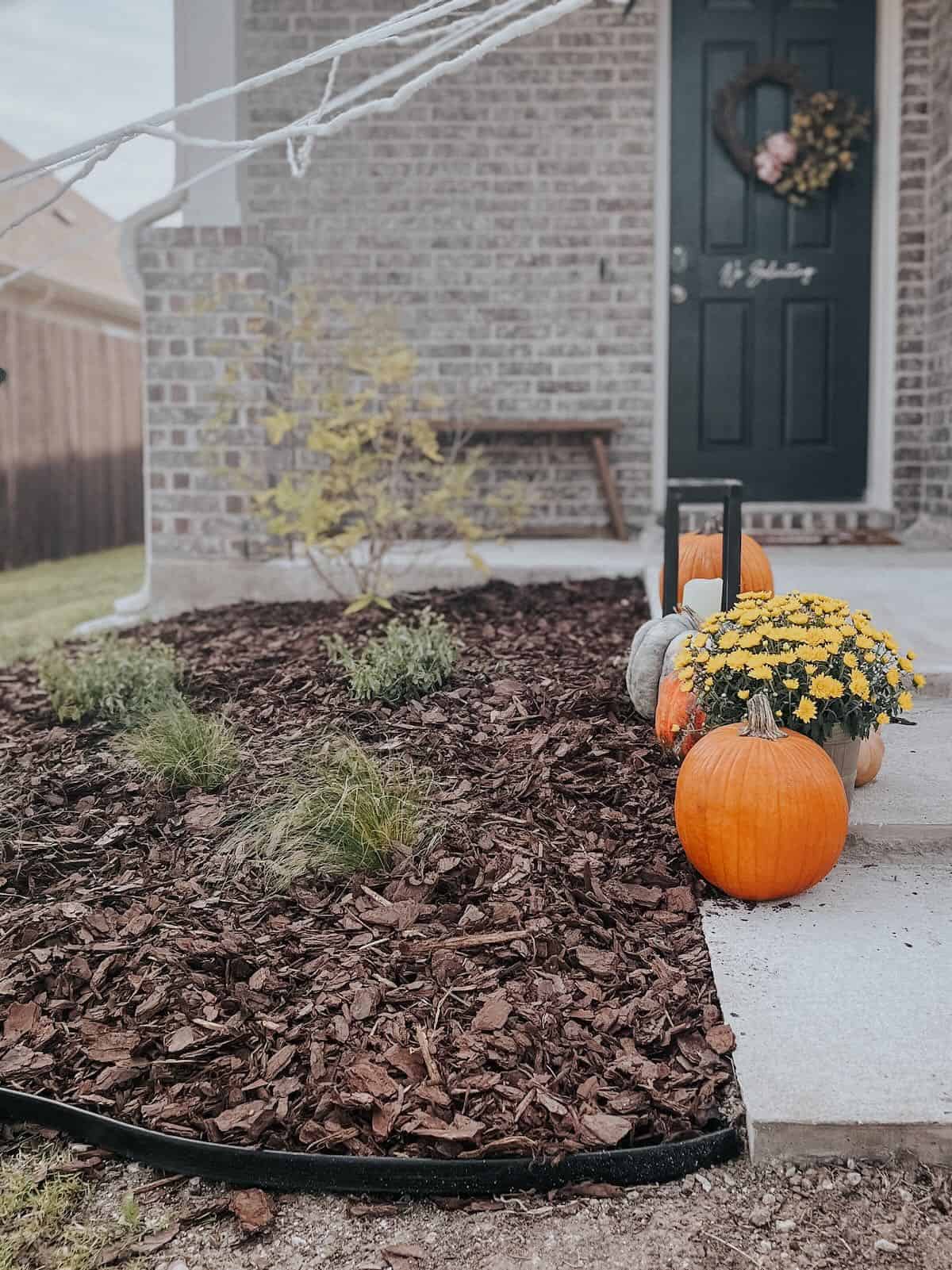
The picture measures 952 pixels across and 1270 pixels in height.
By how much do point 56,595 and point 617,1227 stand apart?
6498mm

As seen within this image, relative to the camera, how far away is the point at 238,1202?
151 cm

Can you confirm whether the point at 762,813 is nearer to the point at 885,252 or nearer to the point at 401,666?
the point at 401,666

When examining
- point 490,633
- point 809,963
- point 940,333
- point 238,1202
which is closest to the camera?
point 238,1202

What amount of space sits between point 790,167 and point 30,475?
19.1 ft

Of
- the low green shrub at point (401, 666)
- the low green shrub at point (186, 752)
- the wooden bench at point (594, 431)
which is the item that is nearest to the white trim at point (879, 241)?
the wooden bench at point (594, 431)

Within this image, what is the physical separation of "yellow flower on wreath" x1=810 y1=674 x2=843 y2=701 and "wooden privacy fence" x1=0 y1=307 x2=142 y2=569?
6.95 metres

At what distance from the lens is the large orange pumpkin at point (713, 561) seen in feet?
11.0

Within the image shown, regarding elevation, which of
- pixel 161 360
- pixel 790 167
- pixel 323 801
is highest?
pixel 790 167

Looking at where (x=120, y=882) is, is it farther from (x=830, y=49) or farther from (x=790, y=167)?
(x=830, y=49)

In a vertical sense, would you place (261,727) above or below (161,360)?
below

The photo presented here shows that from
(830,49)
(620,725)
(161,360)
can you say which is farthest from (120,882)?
A: (830,49)

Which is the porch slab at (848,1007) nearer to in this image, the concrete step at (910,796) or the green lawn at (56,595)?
the concrete step at (910,796)

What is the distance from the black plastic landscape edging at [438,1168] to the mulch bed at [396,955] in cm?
3

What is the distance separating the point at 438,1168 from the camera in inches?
59.2
